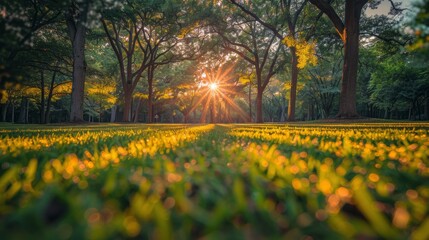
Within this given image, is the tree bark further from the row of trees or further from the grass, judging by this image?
the grass

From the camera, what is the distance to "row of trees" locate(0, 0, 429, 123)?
4838mm

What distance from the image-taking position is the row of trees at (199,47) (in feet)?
15.9

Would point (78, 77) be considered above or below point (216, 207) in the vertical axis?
above

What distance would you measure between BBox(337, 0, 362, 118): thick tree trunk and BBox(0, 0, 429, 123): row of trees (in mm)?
48

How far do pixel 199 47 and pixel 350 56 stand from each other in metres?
14.2

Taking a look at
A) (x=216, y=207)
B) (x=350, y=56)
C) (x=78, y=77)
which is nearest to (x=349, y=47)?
(x=350, y=56)

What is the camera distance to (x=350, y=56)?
43.8ft

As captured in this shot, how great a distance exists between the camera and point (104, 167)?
4.79ft

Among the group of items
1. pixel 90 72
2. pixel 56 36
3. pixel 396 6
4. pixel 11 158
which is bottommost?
pixel 11 158

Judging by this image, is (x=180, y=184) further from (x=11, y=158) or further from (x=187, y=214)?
(x=11, y=158)

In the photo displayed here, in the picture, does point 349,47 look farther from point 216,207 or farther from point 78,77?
point 216,207

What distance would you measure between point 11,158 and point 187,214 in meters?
1.74

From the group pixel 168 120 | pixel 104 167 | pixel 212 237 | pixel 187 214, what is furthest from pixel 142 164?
pixel 168 120

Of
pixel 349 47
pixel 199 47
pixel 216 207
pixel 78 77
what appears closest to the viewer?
pixel 216 207
